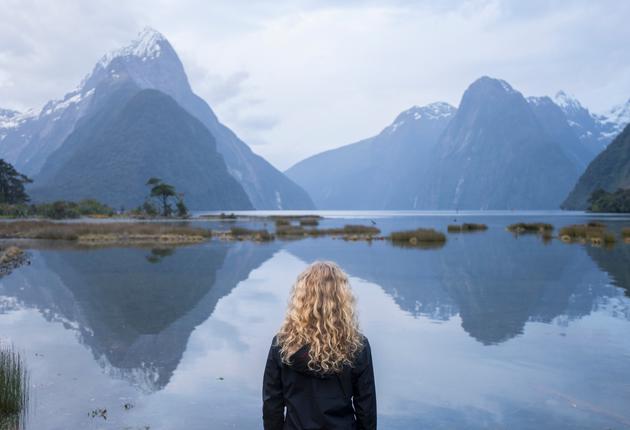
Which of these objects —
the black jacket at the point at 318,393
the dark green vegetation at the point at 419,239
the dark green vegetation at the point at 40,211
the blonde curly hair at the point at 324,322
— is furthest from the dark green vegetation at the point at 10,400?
the dark green vegetation at the point at 40,211

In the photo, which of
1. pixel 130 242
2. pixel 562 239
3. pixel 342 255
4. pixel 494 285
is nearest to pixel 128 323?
pixel 494 285

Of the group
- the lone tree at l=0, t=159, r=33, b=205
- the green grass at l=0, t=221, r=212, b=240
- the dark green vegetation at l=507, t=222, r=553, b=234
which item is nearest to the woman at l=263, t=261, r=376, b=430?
the green grass at l=0, t=221, r=212, b=240

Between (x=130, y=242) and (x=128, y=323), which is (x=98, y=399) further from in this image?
→ (x=130, y=242)

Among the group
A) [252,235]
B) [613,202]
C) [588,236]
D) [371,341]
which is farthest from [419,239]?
[613,202]

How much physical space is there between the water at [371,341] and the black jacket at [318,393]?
535 centimetres

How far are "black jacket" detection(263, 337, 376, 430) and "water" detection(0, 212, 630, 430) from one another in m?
5.35

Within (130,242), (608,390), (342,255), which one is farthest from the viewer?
(130,242)

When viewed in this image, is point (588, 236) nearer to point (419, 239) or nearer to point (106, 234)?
point (419, 239)

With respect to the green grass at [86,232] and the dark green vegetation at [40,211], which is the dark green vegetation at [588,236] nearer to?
the green grass at [86,232]

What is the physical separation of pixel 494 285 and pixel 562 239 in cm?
3317

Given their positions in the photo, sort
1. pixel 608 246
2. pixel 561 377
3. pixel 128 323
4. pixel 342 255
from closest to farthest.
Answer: pixel 561 377
pixel 128 323
pixel 342 255
pixel 608 246

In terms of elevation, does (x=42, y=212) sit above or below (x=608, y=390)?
above

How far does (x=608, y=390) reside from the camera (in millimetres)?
11469

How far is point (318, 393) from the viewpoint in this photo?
4672 millimetres
